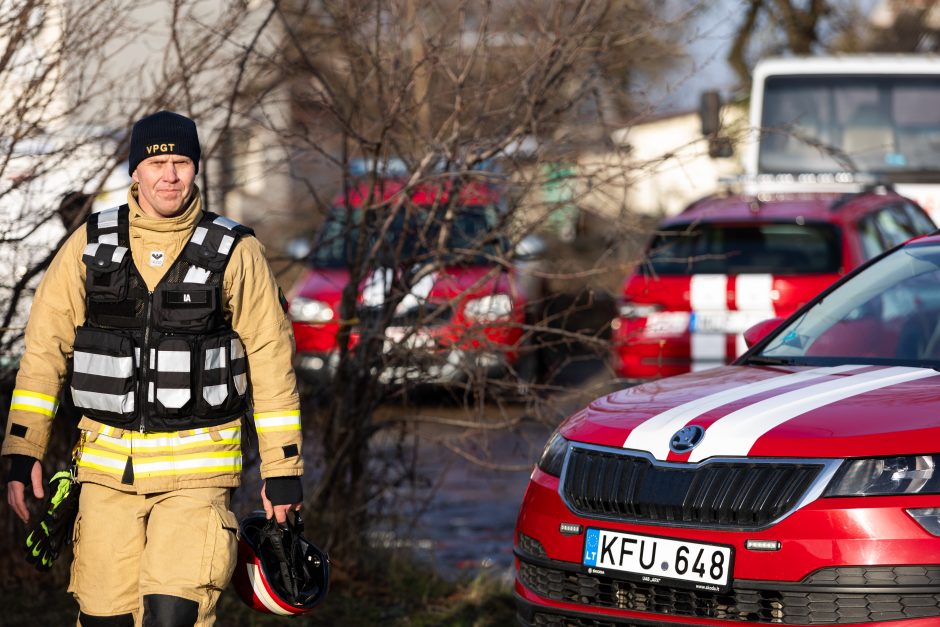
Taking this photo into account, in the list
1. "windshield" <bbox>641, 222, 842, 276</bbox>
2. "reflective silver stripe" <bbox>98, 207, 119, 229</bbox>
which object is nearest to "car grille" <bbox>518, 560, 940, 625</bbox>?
"reflective silver stripe" <bbox>98, 207, 119, 229</bbox>

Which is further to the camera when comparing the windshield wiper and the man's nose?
the windshield wiper

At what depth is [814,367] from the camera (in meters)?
4.77

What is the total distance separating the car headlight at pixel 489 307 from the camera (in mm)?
5984

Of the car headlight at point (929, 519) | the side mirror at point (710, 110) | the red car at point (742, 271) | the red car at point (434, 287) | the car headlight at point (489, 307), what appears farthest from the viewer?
the red car at point (742, 271)

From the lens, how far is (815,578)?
12.3 feet

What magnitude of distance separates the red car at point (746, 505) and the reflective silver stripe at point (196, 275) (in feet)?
4.07

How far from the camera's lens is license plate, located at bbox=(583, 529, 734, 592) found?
386 centimetres

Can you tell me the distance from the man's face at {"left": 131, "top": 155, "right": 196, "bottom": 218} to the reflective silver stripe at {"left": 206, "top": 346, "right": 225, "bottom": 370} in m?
0.39

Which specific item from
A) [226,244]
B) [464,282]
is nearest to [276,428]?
[226,244]

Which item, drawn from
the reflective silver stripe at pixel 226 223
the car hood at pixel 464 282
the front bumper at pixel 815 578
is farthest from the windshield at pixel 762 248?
the reflective silver stripe at pixel 226 223

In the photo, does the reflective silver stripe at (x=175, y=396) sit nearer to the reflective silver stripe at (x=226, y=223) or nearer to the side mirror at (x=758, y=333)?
the reflective silver stripe at (x=226, y=223)

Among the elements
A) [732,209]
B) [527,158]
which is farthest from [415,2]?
[732,209]

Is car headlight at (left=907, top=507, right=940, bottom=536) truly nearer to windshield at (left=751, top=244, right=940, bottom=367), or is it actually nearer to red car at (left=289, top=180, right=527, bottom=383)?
windshield at (left=751, top=244, right=940, bottom=367)

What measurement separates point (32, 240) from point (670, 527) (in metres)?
2.92
